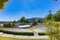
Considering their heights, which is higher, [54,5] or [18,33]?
[54,5]

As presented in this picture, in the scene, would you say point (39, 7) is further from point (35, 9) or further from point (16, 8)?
point (16, 8)

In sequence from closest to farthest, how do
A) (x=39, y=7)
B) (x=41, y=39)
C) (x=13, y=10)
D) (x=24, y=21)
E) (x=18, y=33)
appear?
(x=41, y=39), (x=18, y=33), (x=13, y=10), (x=39, y=7), (x=24, y=21)

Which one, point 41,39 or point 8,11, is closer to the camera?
point 41,39

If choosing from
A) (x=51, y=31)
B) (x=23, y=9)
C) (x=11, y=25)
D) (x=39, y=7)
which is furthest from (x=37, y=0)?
(x=51, y=31)

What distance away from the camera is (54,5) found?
1948 centimetres

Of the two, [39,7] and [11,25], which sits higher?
[39,7]

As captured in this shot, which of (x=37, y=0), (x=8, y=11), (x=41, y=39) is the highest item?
(x=37, y=0)

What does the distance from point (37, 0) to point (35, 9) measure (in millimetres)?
1584

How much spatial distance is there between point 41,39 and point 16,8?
7952 millimetres

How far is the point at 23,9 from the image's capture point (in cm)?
2205

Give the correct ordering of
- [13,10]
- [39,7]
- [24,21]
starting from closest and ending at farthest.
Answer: [13,10], [39,7], [24,21]

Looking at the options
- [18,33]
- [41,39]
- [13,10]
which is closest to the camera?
[41,39]

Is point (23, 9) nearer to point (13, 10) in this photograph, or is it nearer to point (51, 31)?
point (13, 10)

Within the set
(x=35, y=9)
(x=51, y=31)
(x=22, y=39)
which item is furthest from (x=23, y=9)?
(x=51, y=31)
